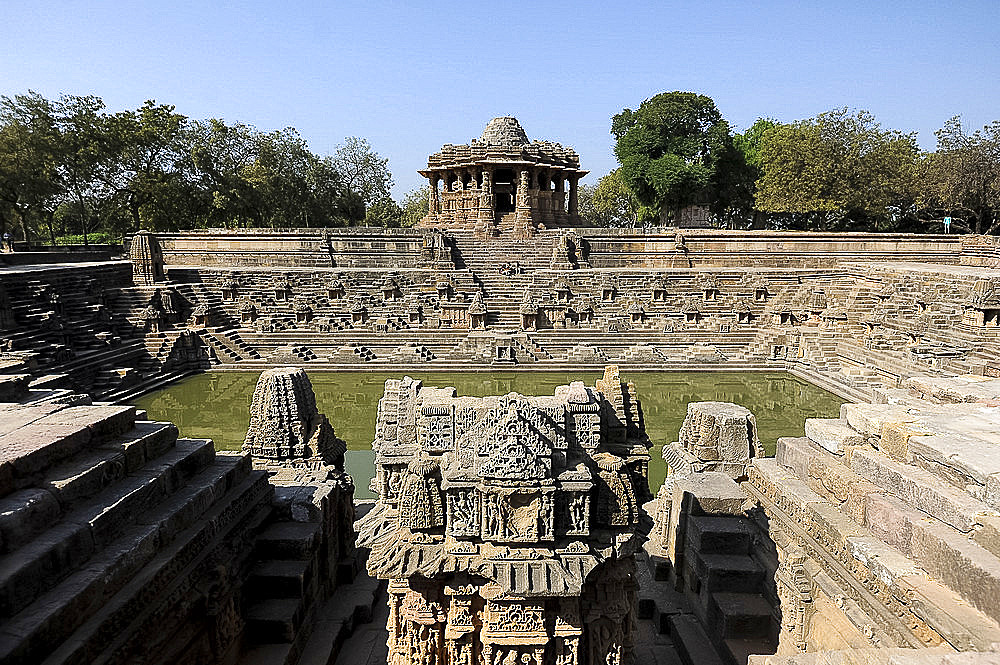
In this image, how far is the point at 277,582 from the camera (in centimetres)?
508

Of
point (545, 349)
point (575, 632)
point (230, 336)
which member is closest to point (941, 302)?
point (545, 349)

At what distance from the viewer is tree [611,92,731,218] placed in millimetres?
36375

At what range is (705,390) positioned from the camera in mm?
15164

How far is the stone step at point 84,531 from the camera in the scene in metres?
3.19

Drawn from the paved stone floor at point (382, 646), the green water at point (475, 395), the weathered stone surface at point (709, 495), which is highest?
the weathered stone surface at point (709, 495)

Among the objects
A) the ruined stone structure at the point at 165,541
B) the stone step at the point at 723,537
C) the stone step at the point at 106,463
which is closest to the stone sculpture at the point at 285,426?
the ruined stone structure at the point at 165,541

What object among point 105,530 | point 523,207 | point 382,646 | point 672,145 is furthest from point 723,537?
point 672,145

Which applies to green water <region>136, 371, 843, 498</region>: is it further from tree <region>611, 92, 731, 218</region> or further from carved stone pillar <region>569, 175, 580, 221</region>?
tree <region>611, 92, 731, 218</region>

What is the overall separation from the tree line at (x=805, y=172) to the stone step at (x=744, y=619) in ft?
105

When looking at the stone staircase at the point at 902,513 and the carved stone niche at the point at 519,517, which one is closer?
the stone staircase at the point at 902,513

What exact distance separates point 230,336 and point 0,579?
17849 mm

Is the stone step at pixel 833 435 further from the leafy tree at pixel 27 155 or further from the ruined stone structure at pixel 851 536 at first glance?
the leafy tree at pixel 27 155

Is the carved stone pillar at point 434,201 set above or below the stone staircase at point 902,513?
above

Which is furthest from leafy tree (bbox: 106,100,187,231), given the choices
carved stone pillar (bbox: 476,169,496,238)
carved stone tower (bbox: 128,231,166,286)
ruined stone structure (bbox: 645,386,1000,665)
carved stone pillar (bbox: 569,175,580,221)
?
ruined stone structure (bbox: 645,386,1000,665)
